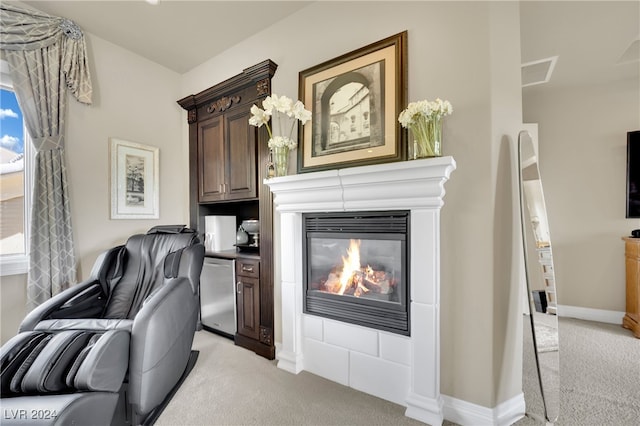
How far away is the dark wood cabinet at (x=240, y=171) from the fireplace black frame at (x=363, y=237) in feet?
1.51

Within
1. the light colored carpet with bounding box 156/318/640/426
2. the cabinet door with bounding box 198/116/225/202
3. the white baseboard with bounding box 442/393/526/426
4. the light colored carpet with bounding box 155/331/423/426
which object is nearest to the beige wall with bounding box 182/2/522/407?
the white baseboard with bounding box 442/393/526/426

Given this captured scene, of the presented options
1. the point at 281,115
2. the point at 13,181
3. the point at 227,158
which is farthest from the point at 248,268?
the point at 13,181

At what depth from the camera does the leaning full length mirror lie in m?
1.49

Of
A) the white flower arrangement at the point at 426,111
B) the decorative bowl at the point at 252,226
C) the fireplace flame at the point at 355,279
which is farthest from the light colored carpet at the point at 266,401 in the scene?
the white flower arrangement at the point at 426,111

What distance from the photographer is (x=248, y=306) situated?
2475mm

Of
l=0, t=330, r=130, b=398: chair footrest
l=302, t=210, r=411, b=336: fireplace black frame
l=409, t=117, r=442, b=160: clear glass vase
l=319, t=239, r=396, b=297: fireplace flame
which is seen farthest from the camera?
l=319, t=239, r=396, b=297: fireplace flame

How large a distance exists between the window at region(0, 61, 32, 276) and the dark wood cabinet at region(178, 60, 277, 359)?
1323mm

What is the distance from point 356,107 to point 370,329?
62.6 inches

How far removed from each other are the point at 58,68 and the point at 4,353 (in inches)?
93.5

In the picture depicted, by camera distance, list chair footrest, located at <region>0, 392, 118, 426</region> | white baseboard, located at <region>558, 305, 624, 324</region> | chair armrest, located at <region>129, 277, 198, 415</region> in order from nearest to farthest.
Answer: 1. chair footrest, located at <region>0, 392, 118, 426</region>
2. chair armrest, located at <region>129, 277, 198, 415</region>
3. white baseboard, located at <region>558, 305, 624, 324</region>

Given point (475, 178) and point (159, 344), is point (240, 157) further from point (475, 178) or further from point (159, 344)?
point (475, 178)

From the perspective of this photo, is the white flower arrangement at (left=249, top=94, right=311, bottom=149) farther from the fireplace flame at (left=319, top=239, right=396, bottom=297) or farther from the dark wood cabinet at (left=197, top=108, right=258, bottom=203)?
the fireplace flame at (left=319, top=239, right=396, bottom=297)

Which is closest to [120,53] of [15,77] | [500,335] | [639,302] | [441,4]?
[15,77]

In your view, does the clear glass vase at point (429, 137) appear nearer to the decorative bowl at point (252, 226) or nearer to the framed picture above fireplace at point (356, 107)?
the framed picture above fireplace at point (356, 107)
